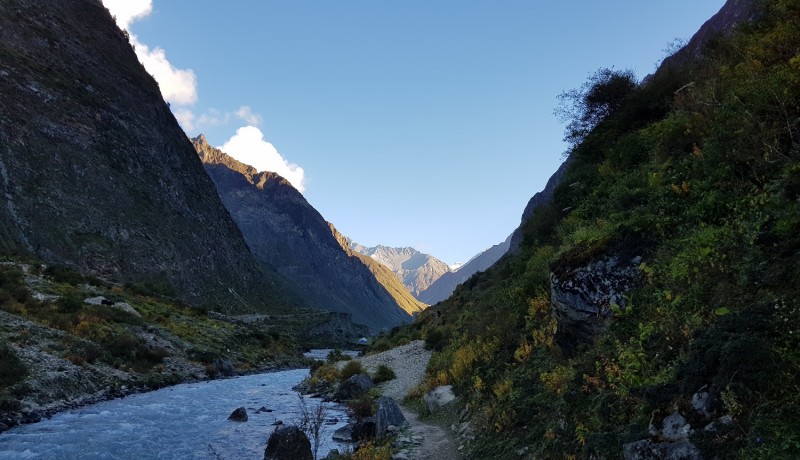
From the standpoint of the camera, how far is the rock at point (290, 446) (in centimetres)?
1327

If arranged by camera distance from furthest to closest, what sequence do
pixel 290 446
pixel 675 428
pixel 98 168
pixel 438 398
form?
pixel 98 168 → pixel 438 398 → pixel 290 446 → pixel 675 428

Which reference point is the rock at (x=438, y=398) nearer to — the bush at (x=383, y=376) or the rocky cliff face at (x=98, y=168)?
the bush at (x=383, y=376)

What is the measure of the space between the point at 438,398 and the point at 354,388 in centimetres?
1144

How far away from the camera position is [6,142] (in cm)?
6438

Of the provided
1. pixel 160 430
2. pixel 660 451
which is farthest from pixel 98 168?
pixel 660 451

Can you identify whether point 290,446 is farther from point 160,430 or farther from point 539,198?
point 539,198

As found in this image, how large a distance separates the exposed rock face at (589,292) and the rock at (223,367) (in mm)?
36540

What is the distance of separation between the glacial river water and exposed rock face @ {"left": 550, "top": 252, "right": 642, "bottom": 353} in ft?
29.5

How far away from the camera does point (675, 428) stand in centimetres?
586

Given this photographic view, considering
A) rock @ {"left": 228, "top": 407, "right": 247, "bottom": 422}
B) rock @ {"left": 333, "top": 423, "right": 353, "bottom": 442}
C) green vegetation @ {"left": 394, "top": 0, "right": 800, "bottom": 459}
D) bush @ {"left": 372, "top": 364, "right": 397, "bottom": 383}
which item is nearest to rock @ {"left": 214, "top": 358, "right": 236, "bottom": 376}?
bush @ {"left": 372, "top": 364, "right": 397, "bottom": 383}

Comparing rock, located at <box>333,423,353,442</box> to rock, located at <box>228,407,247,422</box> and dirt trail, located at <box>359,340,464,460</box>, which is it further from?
rock, located at <box>228,407,247,422</box>

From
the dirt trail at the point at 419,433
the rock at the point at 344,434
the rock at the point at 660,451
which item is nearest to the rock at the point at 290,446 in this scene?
the dirt trail at the point at 419,433

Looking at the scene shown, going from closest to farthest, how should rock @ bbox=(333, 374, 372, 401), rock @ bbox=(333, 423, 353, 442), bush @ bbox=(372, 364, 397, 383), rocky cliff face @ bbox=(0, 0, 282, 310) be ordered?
rock @ bbox=(333, 423, 353, 442) → rock @ bbox=(333, 374, 372, 401) → bush @ bbox=(372, 364, 397, 383) → rocky cliff face @ bbox=(0, 0, 282, 310)

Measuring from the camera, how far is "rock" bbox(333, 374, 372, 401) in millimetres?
27453
